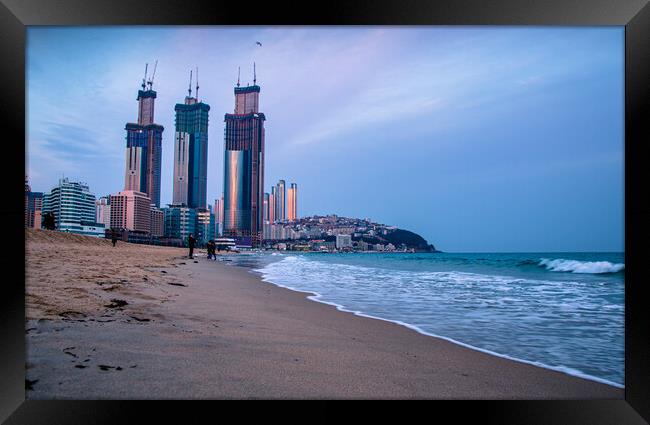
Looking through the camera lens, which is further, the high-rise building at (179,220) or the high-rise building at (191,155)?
the high-rise building at (179,220)

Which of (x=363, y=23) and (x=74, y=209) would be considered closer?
(x=363, y=23)

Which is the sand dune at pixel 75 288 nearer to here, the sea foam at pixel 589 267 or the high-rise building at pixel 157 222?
the high-rise building at pixel 157 222

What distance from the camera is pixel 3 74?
2152 millimetres

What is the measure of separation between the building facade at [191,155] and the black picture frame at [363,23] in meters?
10.2

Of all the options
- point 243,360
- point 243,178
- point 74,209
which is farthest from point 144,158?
point 243,360

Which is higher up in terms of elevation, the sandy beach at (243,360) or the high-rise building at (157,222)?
the high-rise building at (157,222)

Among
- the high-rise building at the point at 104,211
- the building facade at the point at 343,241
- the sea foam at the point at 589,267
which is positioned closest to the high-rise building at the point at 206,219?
the high-rise building at the point at 104,211

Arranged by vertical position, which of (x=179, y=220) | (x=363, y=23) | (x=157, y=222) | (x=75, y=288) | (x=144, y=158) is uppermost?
(x=144, y=158)

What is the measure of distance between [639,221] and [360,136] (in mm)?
6856

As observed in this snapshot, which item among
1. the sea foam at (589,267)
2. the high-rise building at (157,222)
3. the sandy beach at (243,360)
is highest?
the high-rise building at (157,222)

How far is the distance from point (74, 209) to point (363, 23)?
70.9 ft

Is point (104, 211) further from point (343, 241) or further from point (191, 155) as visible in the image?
point (343, 241)

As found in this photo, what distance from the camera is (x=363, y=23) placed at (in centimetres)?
238

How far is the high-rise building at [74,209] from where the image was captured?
1800 centimetres
